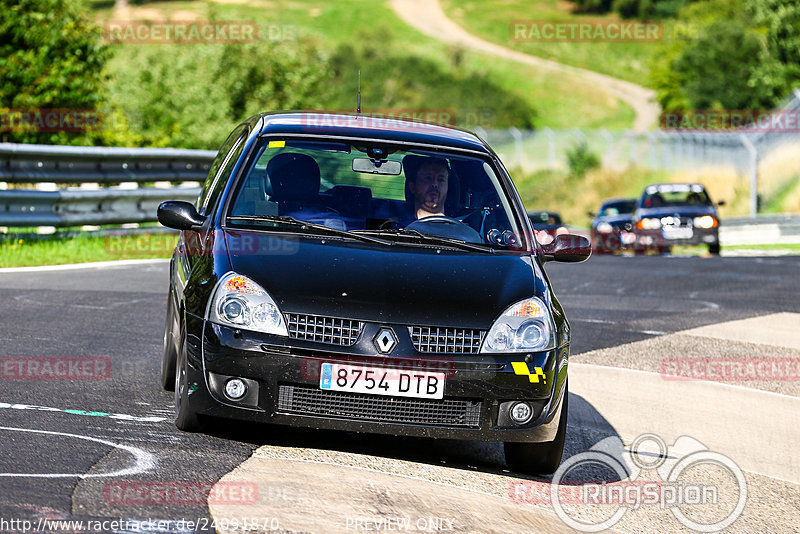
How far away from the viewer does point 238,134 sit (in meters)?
7.52

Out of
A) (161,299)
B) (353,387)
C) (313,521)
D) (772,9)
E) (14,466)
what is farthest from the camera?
(772,9)

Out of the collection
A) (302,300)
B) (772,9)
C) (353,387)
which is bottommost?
(353,387)

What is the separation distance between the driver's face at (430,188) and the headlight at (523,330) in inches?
42.6

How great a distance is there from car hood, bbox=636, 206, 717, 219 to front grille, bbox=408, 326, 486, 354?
2005 cm

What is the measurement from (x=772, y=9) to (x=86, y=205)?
5169 centimetres

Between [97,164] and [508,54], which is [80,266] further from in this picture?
[508,54]

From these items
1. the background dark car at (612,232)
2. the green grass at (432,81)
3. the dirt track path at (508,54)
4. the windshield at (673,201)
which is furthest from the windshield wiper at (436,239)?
the dirt track path at (508,54)

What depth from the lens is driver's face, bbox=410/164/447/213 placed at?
682 cm

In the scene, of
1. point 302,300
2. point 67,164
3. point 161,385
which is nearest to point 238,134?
point 161,385

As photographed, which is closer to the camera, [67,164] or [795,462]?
[795,462]

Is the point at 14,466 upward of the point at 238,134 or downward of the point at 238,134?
downward

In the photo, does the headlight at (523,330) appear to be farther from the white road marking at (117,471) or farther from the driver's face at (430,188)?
the white road marking at (117,471)

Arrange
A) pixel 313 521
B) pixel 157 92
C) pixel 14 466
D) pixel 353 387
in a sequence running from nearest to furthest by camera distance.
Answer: pixel 313 521 → pixel 14 466 → pixel 353 387 → pixel 157 92

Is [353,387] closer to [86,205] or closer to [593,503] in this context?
[593,503]
